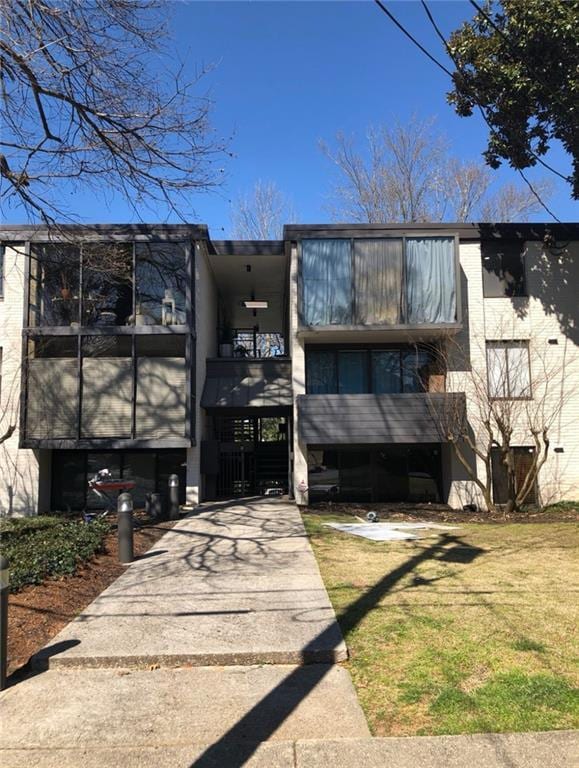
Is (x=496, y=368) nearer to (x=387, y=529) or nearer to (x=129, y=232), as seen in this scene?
(x=387, y=529)

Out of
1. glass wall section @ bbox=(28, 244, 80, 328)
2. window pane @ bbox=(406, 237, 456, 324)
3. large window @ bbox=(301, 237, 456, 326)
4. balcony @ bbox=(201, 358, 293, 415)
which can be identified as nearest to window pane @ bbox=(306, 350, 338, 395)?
balcony @ bbox=(201, 358, 293, 415)

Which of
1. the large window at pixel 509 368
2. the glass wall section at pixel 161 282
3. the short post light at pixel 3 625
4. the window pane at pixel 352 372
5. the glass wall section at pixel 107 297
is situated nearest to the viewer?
the short post light at pixel 3 625

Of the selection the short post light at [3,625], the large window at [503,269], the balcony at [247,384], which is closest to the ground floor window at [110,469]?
the balcony at [247,384]

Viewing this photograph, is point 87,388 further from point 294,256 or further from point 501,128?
point 501,128

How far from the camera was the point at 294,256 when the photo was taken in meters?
16.2

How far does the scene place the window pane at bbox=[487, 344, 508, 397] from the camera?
1562 centimetres

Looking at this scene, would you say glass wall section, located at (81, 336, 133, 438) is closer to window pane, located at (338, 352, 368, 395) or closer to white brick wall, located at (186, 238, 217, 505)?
white brick wall, located at (186, 238, 217, 505)

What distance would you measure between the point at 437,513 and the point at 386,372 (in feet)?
14.2

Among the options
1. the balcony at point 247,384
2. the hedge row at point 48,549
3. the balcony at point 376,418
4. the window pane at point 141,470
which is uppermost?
the balcony at point 247,384

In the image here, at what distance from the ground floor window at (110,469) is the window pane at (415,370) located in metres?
6.72

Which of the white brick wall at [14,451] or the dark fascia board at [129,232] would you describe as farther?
the white brick wall at [14,451]

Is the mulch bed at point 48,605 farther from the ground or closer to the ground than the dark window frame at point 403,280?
closer to the ground

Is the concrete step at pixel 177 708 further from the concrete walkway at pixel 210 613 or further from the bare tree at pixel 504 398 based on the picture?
the bare tree at pixel 504 398

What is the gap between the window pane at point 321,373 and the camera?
16719 millimetres
